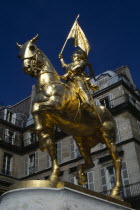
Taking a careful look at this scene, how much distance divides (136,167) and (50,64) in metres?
14.7

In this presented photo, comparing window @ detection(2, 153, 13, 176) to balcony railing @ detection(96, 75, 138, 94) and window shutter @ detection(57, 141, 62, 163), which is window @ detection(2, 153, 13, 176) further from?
balcony railing @ detection(96, 75, 138, 94)

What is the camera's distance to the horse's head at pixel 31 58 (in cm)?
489

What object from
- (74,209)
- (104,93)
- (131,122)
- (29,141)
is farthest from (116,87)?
(74,209)

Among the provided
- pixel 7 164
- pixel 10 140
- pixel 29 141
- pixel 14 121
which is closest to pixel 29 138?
pixel 29 141

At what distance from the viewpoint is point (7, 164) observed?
2541 cm

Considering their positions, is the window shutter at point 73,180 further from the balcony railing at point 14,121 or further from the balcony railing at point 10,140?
the balcony railing at point 14,121

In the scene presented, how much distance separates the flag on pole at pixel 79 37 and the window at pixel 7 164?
68.9 ft

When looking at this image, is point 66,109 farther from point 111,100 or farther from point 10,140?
point 10,140

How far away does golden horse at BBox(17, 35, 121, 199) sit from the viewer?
4.36 m

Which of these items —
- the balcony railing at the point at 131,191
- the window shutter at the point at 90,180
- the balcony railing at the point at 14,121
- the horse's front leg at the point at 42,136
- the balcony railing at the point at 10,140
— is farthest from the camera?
the balcony railing at the point at 14,121

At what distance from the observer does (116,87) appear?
2381 centimetres

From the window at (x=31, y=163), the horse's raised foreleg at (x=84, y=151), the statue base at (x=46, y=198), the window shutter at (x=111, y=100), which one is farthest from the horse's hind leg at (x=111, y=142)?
the window at (x=31, y=163)

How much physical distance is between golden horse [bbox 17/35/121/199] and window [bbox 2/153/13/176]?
2103cm

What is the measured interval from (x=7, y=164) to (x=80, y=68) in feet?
71.6
